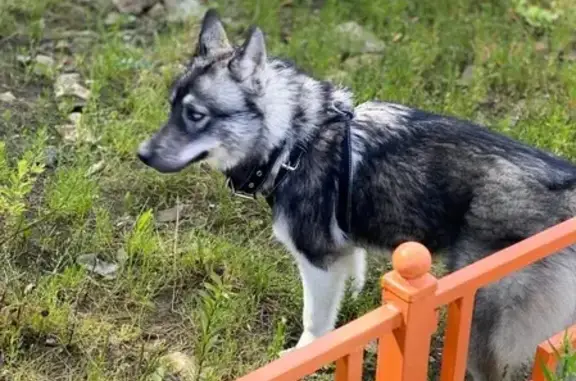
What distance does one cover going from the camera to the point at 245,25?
5.75 m

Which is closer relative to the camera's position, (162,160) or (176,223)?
(162,160)

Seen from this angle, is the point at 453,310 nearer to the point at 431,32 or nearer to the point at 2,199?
the point at 2,199

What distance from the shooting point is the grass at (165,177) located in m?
3.49

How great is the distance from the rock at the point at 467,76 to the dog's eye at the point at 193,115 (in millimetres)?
2231

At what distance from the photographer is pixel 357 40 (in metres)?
5.63

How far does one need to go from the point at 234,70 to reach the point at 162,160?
402 millimetres

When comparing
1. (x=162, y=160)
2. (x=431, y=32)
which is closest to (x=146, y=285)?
(x=162, y=160)

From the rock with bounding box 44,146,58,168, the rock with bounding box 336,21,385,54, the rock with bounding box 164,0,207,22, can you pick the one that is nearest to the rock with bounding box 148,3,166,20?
the rock with bounding box 164,0,207,22

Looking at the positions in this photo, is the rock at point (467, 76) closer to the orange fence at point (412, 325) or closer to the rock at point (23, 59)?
the rock at point (23, 59)

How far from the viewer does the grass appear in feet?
11.5

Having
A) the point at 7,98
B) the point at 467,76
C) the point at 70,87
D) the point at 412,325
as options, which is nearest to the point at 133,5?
the point at 70,87

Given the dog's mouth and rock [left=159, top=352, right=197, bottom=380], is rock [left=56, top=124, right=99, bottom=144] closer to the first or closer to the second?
the dog's mouth

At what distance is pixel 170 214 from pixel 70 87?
115cm

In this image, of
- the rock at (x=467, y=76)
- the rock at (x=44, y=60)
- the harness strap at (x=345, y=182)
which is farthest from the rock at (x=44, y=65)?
the harness strap at (x=345, y=182)
